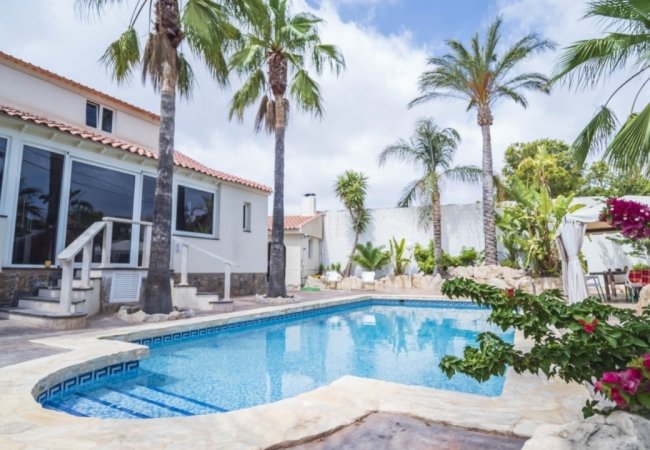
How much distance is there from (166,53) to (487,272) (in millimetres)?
15792

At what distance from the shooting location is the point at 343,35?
50.2ft

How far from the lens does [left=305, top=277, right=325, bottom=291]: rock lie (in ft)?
73.3

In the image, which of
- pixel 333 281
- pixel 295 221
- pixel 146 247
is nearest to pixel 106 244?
pixel 146 247

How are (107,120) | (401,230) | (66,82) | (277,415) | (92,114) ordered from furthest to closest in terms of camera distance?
1. (401,230)
2. (107,120)
3. (92,114)
4. (66,82)
5. (277,415)

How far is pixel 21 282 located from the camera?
8.81 meters

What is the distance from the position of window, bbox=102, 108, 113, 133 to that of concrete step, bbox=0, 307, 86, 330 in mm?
7586

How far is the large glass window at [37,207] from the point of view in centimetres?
891

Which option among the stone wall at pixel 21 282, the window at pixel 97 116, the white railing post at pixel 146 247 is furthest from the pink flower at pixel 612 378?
the window at pixel 97 116

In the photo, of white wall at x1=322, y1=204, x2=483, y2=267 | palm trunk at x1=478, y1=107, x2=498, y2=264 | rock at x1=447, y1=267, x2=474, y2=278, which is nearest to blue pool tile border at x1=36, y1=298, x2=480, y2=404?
rock at x1=447, y1=267, x2=474, y2=278

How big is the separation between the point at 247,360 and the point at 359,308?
923 centimetres

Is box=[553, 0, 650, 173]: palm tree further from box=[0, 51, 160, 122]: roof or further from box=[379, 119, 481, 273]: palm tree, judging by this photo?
box=[0, 51, 160, 122]: roof

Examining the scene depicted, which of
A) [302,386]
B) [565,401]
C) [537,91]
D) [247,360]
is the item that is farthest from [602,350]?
[537,91]

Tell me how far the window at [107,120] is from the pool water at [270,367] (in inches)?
355

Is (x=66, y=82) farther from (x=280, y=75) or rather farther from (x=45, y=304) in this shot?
(x=45, y=304)
